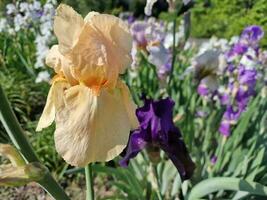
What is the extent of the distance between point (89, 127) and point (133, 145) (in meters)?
0.73

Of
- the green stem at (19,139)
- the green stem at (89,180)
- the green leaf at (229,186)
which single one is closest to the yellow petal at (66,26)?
the green stem at (19,139)

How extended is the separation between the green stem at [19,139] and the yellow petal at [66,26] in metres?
0.11

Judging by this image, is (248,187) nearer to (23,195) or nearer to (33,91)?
(23,195)

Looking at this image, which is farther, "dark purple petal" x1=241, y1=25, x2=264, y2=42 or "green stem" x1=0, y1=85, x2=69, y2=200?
"dark purple petal" x1=241, y1=25, x2=264, y2=42

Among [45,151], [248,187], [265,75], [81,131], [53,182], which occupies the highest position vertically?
[81,131]

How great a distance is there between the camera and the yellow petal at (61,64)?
2.30 feet

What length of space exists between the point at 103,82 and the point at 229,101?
1.89 m

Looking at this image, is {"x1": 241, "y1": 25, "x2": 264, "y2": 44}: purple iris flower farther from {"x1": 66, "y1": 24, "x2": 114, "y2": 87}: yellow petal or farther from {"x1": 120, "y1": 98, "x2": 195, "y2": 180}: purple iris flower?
{"x1": 66, "y1": 24, "x2": 114, "y2": 87}: yellow petal

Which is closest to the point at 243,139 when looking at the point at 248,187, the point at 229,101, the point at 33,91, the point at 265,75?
the point at 229,101

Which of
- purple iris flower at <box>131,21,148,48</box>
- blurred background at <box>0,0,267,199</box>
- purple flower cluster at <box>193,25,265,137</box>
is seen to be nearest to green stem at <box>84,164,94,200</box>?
blurred background at <box>0,0,267,199</box>

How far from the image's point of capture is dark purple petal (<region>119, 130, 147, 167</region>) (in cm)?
137

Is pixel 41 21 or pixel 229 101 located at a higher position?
pixel 41 21

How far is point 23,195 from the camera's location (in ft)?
8.46

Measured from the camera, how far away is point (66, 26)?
26.4 inches
